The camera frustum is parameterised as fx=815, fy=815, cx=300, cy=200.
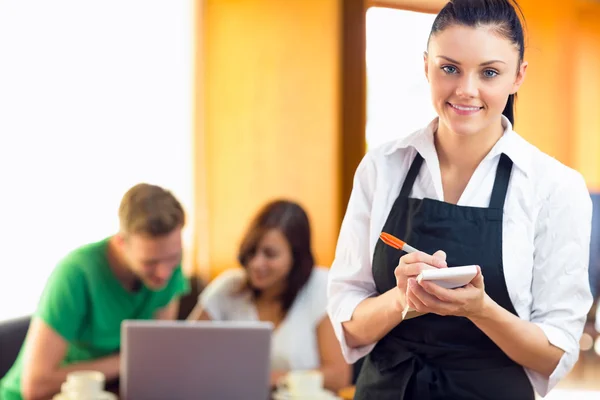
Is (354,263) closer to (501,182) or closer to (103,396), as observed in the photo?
(501,182)

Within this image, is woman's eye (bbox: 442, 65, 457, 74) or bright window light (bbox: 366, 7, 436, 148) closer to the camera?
woman's eye (bbox: 442, 65, 457, 74)

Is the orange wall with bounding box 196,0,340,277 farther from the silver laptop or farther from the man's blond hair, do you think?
the silver laptop

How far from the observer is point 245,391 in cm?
202

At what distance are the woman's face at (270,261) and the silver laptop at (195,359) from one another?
0.92 meters

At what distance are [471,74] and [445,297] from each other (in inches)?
10.8

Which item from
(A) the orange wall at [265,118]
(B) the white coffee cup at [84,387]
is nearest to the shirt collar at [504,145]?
(B) the white coffee cup at [84,387]

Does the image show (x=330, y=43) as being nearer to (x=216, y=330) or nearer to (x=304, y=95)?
(x=304, y=95)

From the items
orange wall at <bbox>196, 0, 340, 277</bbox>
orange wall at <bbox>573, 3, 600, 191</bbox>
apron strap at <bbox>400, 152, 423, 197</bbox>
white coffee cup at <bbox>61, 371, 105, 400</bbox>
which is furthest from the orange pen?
orange wall at <bbox>573, 3, 600, 191</bbox>

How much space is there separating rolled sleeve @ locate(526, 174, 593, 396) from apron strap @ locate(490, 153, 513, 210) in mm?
56

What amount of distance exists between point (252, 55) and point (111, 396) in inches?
97.7

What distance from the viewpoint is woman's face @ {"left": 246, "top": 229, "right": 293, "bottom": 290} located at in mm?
2934

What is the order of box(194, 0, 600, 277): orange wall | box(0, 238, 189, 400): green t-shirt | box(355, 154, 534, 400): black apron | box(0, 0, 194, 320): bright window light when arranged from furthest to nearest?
box(194, 0, 600, 277): orange wall → box(0, 0, 194, 320): bright window light → box(0, 238, 189, 400): green t-shirt → box(355, 154, 534, 400): black apron

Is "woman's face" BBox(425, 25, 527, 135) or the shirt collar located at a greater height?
"woman's face" BBox(425, 25, 527, 135)

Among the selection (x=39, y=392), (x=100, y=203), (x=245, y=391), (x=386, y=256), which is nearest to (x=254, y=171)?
(x=100, y=203)
